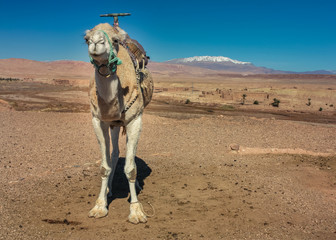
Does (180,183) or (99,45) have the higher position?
(99,45)

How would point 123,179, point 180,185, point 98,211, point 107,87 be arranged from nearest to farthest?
point 107,87, point 98,211, point 180,185, point 123,179

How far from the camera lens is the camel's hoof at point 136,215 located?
543 cm

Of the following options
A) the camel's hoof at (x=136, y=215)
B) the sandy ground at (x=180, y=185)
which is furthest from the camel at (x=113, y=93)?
the sandy ground at (x=180, y=185)

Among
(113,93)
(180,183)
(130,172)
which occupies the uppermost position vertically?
(113,93)

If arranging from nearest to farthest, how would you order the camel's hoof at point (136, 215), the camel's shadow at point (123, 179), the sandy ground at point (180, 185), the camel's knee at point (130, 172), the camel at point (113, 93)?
the camel at point (113, 93) < the sandy ground at point (180, 185) < the camel's hoof at point (136, 215) < the camel's knee at point (130, 172) < the camel's shadow at point (123, 179)

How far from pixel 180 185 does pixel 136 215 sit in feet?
6.79

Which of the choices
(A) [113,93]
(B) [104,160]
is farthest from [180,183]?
(A) [113,93]

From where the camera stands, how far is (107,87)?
4.47 m

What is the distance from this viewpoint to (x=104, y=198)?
5.88m

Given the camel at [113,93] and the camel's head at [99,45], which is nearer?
the camel's head at [99,45]

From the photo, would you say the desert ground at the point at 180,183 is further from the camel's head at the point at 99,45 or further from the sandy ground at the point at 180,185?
the camel's head at the point at 99,45

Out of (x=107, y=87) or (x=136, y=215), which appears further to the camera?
(x=136, y=215)

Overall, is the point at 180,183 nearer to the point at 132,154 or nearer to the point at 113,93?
the point at 132,154

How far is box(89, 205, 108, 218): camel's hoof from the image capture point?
5.57 m
